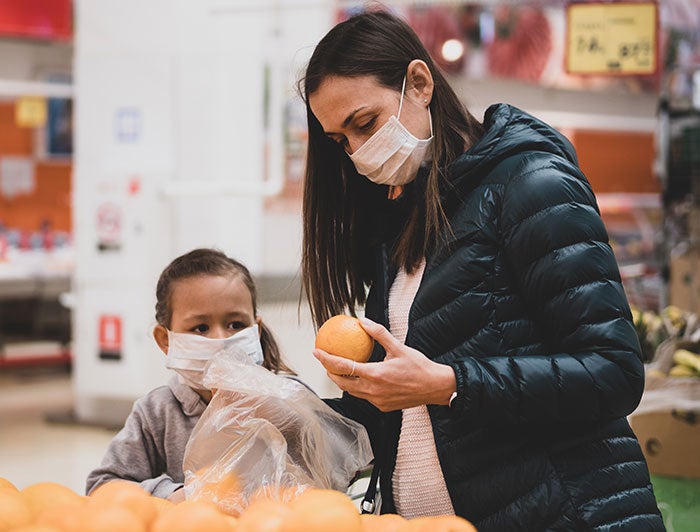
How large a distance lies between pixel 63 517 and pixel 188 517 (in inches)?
8.1

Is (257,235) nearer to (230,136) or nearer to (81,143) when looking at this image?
(230,136)

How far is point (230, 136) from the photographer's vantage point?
6.06 metres

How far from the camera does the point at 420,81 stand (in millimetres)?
1671

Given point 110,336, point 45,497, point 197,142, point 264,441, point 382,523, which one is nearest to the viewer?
point 382,523

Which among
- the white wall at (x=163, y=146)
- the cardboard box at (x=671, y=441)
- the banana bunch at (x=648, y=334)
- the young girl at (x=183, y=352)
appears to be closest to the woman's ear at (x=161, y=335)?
the young girl at (x=183, y=352)

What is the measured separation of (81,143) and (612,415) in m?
5.43

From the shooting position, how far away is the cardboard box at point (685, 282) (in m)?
4.76

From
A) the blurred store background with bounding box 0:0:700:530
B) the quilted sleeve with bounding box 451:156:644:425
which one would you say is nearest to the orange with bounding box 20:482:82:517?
the quilted sleeve with bounding box 451:156:644:425

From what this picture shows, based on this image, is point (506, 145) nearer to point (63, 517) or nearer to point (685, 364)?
point (63, 517)

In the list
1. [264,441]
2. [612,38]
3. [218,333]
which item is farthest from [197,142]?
[264,441]

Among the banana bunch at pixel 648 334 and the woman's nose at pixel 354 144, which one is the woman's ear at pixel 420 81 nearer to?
the woman's nose at pixel 354 144

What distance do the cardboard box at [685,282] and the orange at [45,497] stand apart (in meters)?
3.88

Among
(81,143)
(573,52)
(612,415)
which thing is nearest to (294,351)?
(81,143)

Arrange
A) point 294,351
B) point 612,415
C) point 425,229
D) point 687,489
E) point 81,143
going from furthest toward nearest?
point 81,143 → point 294,351 → point 687,489 → point 425,229 → point 612,415
